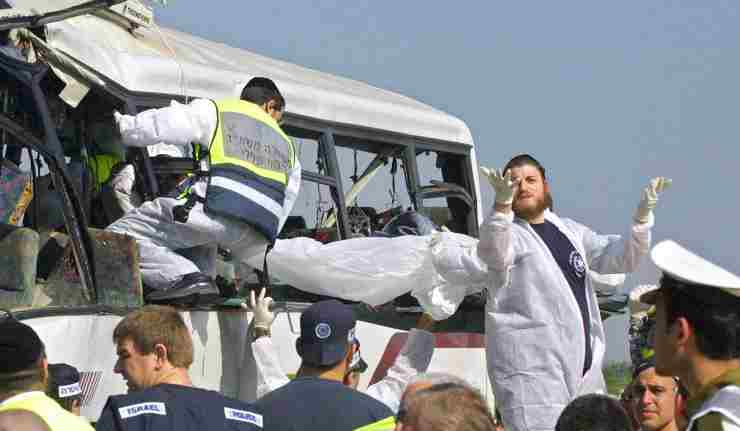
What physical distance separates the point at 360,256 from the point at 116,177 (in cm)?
143

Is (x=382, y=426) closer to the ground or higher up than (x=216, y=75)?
closer to the ground

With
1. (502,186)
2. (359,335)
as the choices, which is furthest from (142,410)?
(359,335)

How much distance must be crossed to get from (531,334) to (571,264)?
15.6 inches

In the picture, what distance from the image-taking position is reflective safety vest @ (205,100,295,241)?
23.7 ft

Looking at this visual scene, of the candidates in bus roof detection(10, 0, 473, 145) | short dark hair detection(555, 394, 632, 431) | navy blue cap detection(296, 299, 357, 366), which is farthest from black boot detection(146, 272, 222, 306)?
short dark hair detection(555, 394, 632, 431)

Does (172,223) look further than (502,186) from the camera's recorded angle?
Yes

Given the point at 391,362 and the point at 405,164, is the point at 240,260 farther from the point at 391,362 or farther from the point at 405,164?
the point at 405,164

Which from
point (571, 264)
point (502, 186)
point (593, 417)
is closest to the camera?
point (593, 417)

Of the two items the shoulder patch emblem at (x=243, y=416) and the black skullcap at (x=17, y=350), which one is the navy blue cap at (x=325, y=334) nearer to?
the shoulder patch emblem at (x=243, y=416)

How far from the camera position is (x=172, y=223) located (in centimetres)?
730

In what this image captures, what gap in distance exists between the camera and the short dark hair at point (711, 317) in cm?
327

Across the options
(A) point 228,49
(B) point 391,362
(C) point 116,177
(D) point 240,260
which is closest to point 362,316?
(B) point 391,362

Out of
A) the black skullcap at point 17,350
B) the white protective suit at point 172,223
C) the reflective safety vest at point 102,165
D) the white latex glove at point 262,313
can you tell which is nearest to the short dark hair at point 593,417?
the black skullcap at point 17,350

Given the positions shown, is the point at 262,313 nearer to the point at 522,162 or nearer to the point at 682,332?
the point at 522,162
